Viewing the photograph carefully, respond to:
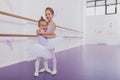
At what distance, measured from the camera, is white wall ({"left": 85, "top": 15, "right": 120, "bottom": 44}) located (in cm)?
784

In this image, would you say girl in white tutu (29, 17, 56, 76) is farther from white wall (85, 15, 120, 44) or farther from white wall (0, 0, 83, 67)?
white wall (85, 15, 120, 44)

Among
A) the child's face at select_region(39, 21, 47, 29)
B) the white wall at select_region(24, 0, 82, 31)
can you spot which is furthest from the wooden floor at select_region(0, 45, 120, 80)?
the white wall at select_region(24, 0, 82, 31)

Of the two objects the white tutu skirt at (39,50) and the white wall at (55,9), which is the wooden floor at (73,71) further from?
the white wall at (55,9)

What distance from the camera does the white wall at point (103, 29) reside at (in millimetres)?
7840

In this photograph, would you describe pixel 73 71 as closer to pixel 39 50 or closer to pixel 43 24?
pixel 39 50

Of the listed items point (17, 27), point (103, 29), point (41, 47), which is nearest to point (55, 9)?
point (17, 27)

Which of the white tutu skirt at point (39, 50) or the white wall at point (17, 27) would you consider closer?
the white tutu skirt at point (39, 50)

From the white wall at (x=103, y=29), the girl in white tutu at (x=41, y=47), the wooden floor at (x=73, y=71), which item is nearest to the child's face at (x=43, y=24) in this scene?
the girl in white tutu at (x=41, y=47)

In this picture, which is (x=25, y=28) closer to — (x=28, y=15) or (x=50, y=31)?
(x=28, y=15)

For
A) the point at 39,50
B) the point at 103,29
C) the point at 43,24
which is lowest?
the point at 39,50

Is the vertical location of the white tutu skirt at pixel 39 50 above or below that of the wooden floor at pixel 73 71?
above

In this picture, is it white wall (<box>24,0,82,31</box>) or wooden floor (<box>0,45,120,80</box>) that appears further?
white wall (<box>24,0,82,31</box>)

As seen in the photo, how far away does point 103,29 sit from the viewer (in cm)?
805

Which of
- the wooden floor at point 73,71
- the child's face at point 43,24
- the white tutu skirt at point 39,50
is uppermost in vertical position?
the child's face at point 43,24
